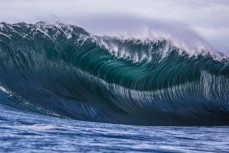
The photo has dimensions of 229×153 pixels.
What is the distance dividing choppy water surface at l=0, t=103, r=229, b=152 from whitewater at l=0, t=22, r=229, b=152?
0.20 m

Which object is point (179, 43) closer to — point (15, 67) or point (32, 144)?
point (15, 67)

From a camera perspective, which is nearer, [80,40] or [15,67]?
[15,67]

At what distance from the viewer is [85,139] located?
31.8ft

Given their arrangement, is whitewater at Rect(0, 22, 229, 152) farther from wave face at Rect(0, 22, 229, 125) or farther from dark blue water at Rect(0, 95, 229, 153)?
dark blue water at Rect(0, 95, 229, 153)

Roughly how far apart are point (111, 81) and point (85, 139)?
8330 mm

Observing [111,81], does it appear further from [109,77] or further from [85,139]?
[85,139]

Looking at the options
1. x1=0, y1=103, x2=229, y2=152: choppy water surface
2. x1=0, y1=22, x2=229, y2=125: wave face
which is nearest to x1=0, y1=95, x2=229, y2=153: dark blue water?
x1=0, y1=103, x2=229, y2=152: choppy water surface

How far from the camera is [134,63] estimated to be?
19828 millimetres

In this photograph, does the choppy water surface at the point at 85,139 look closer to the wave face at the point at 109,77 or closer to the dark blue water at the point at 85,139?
the dark blue water at the point at 85,139

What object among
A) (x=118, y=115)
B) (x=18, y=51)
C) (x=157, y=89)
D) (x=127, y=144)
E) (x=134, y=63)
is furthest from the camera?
(x=134, y=63)

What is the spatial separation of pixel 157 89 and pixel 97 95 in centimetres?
239

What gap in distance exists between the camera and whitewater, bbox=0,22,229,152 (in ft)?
48.5

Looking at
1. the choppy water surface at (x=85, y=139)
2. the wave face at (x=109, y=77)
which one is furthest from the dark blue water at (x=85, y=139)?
the wave face at (x=109, y=77)

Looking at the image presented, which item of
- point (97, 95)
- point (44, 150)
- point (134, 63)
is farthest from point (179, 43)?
point (44, 150)
